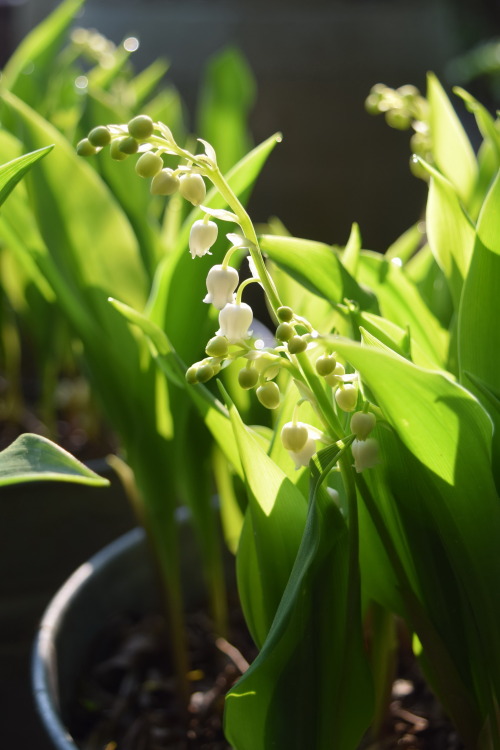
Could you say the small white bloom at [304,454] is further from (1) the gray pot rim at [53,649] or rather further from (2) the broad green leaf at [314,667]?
(1) the gray pot rim at [53,649]

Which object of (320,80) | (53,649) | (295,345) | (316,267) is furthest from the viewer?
(320,80)

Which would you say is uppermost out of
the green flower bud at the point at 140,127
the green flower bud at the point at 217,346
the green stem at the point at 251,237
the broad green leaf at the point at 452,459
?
the green flower bud at the point at 140,127

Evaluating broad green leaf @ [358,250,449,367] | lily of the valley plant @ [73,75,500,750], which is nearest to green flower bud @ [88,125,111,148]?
lily of the valley plant @ [73,75,500,750]

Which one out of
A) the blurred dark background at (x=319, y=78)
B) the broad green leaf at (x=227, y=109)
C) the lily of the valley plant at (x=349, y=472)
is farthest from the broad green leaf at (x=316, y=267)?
the blurred dark background at (x=319, y=78)

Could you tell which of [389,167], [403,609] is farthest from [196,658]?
[389,167]

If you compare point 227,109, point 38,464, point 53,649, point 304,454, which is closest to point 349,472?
point 304,454

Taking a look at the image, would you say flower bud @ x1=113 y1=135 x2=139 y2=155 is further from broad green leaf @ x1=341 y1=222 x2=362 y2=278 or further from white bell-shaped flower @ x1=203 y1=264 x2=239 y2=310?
broad green leaf @ x1=341 y1=222 x2=362 y2=278

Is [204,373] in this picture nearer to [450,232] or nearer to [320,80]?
[450,232]
